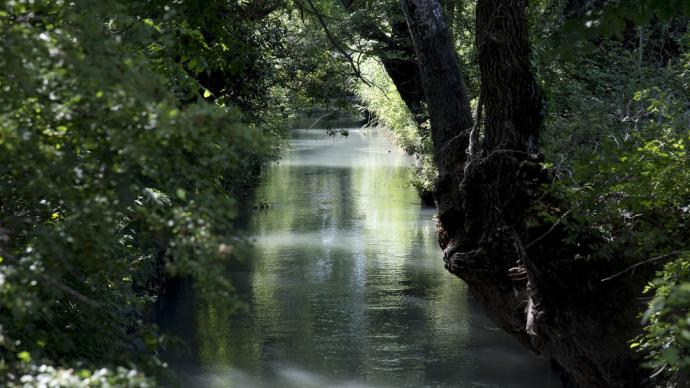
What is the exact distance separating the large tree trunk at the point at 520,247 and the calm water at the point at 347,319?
7.69ft

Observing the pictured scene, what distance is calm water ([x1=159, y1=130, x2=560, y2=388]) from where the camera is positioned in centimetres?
993

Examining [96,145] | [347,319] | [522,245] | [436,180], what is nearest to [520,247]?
[522,245]

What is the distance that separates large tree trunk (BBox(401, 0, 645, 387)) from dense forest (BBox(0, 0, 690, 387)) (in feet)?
0.06

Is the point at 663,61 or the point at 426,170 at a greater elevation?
the point at 663,61

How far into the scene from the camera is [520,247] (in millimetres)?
7012

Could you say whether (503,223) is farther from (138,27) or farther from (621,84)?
(138,27)

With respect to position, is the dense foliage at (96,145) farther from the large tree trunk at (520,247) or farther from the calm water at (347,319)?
the large tree trunk at (520,247)

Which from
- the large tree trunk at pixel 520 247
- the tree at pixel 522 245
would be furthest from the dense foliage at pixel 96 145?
the large tree trunk at pixel 520 247

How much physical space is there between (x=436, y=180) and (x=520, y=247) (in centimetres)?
161

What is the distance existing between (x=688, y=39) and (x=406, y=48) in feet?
30.4

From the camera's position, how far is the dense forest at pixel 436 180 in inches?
99.7

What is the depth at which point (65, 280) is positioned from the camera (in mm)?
4938

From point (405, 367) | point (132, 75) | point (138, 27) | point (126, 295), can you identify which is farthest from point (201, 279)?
point (405, 367)

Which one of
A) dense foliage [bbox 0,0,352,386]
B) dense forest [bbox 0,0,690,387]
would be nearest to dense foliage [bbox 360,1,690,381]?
dense forest [bbox 0,0,690,387]
